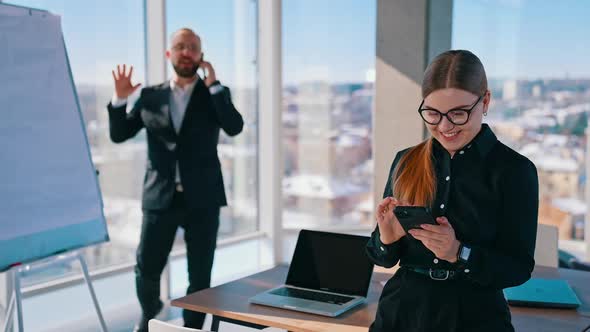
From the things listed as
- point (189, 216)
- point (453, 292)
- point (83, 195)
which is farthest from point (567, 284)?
point (83, 195)

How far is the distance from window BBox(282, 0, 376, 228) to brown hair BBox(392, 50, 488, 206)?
4.47m

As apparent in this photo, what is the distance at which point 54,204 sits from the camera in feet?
10.5

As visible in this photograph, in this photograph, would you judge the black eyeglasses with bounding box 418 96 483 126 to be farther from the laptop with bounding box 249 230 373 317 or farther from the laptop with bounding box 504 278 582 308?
the laptop with bounding box 504 278 582 308

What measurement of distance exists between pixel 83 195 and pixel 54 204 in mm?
193

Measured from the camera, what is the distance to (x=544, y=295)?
2.34 metres

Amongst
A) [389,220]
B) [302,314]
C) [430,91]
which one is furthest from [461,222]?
[302,314]

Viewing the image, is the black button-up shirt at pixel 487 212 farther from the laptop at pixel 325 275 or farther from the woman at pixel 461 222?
the laptop at pixel 325 275

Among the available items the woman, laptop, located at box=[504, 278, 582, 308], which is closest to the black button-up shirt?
the woman

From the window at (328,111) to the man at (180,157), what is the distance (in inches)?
98.9

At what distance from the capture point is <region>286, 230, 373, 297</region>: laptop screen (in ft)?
7.84

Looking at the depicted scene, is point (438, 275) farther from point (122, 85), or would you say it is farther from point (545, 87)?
point (545, 87)

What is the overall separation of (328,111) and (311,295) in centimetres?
404

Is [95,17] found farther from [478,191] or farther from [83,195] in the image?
[478,191]

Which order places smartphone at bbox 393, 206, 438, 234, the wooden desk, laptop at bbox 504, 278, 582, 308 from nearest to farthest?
smartphone at bbox 393, 206, 438, 234, the wooden desk, laptop at bbox 504, 278, 582, 308
